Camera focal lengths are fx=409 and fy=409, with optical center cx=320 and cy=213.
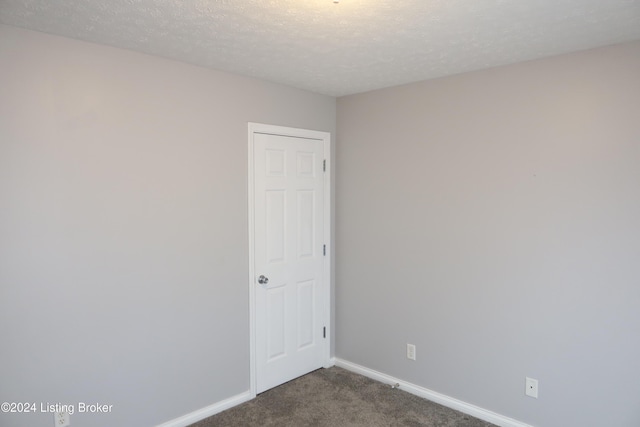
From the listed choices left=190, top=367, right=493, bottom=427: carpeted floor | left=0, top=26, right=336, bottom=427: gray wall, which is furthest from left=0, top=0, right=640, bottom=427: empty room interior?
left=190, top=367, right=493, bottom=427: carpeted floor

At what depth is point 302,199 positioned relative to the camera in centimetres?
355

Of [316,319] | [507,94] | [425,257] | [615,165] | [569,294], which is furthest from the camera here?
[316,319]

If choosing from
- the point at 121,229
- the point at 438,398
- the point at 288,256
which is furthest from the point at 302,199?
the point at 438,398

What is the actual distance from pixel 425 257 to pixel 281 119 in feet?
5.26

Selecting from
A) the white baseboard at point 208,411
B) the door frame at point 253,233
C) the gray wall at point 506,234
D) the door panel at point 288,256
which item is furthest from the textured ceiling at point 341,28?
the white baseboard at point 208,411

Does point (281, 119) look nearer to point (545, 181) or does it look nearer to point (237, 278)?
point (237, 278)

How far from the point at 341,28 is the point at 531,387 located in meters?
2.54

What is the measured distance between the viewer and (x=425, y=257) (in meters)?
3.23

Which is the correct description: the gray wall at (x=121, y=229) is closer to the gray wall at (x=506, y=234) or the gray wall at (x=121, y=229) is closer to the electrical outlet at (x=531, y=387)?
the gray wall at (x=506, y=234)

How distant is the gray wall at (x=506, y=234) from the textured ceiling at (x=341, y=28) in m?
0.34

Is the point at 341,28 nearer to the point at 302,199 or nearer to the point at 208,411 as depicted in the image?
the point at 302,199

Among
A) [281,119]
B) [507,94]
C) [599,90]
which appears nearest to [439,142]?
[507,94]

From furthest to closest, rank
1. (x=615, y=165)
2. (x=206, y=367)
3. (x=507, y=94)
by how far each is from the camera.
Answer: (x=206, y=367), (x=507, y=94), (x=615, y=165)

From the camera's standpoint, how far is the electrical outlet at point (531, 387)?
2.70 metres
